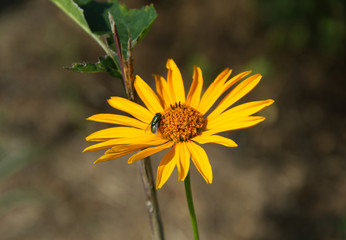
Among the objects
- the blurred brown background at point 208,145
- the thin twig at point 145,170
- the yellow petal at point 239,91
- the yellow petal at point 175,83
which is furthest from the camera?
the blurred brown background at point 208,145

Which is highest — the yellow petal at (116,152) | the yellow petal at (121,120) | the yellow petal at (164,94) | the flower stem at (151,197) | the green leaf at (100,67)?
the yellow petal at (164,94)

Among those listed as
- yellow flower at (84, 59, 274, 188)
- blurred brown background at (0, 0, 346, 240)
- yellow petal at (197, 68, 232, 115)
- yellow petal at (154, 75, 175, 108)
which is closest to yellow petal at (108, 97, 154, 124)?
yellow flower at (84, 59, 274, 188)

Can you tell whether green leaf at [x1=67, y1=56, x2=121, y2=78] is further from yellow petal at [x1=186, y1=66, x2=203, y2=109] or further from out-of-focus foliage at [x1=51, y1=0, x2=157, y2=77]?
yellow petal at [x1=186, y1=66, x2=203, y2=109]

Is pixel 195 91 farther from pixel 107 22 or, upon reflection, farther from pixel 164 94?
pixel 107 22

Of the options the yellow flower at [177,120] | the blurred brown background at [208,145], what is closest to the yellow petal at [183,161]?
the yellow flower at [177,120]

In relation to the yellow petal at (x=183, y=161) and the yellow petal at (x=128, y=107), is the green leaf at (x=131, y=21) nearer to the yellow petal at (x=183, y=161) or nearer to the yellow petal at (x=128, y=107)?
the yellow petal at (x=128, y=107)

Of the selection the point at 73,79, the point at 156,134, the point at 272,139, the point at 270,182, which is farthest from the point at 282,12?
the point at 156,134
